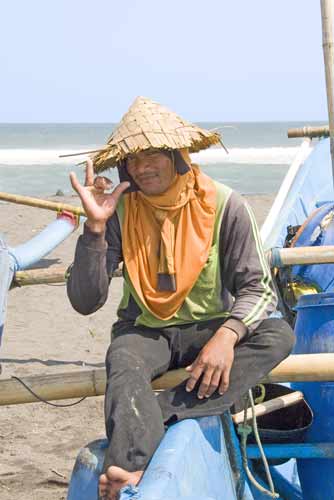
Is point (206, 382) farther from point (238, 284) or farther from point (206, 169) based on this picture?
point (206, 169)

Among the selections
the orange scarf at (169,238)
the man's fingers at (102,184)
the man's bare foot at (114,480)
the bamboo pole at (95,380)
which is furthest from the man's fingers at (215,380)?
the man's fingers at (102,184)

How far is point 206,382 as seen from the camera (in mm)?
2510

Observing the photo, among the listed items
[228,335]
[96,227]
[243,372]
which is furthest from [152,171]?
[243,372]

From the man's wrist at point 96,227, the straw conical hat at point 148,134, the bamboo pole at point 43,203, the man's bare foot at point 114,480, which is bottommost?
the man's bare foot at point 114,480

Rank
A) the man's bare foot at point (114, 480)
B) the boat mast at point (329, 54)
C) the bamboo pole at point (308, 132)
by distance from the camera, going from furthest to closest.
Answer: the bamboo pole at point (308, 132) → the boat mast at point (329, 54) → the man's bare foot at point (114, 480)

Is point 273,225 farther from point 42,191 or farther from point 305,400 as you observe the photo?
point 42,191

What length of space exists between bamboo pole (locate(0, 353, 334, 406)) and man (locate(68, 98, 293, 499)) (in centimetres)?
4

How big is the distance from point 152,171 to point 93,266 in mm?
346

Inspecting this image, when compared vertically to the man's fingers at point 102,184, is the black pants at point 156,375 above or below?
below

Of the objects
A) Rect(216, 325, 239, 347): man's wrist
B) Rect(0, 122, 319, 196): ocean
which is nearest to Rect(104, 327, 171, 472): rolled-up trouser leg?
Rect(216, 325, 239, 347): man's wrist

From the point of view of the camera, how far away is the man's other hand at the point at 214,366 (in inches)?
98.8

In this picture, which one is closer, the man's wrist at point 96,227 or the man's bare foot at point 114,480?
the man's bare foot at point 114,480

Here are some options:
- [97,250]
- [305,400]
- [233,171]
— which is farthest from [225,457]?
[233,171]

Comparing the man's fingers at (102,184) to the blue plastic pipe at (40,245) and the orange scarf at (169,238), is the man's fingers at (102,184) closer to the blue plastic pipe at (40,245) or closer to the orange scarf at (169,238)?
the orange scarf at (169,238)
